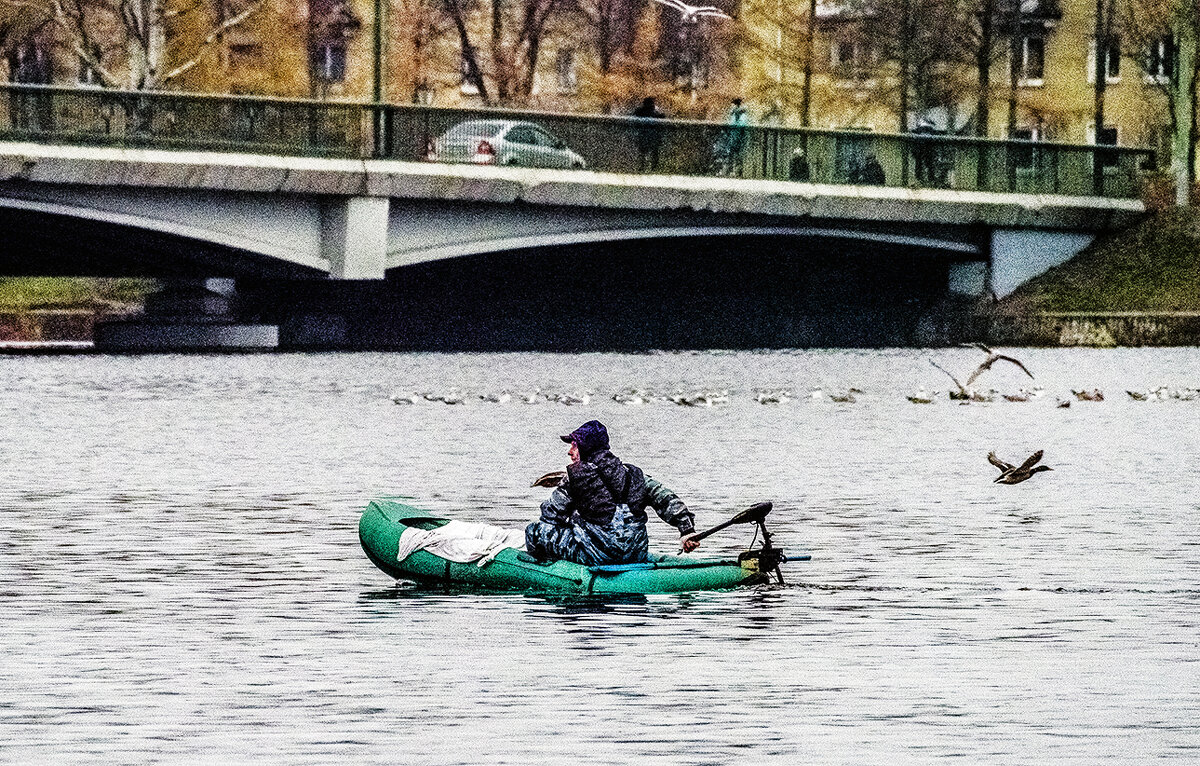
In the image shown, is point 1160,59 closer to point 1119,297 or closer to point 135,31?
point 1119,297

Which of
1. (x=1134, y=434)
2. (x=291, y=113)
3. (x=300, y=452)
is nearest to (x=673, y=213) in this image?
(x=291, y=113)

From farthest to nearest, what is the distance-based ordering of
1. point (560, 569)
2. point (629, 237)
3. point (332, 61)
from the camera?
point (332, 61) < point (629, 237) < point (560, 569)

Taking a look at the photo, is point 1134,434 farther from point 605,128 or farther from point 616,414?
point 605,128

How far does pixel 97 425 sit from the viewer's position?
39.6 m

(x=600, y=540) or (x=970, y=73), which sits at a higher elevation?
(x=970, y=73)

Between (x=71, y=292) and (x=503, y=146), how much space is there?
61.6ft

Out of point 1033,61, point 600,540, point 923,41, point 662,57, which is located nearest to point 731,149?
point 923,41

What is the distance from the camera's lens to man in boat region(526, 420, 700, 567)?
1969 centimetres

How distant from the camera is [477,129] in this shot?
185 feet

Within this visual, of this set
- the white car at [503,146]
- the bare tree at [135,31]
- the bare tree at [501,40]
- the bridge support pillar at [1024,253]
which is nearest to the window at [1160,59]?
the bridge support pillar at [1024,253]

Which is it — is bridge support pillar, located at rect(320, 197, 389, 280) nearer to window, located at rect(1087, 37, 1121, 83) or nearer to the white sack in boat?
the white sack in boat

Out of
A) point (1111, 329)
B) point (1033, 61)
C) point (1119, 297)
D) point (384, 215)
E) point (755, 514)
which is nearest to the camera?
point (755, 514)

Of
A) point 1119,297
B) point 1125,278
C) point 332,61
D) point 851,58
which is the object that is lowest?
point 1119,297

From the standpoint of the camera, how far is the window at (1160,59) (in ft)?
271
